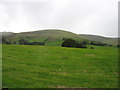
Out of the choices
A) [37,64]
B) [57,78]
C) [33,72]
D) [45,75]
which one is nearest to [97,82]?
[57,78]

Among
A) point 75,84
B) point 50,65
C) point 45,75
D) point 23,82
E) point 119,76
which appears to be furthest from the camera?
point 50,65

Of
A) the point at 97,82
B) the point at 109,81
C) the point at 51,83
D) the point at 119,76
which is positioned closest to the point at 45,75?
the point at 51,83

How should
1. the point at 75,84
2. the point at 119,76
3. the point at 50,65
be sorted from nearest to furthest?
the point at 75,84 < the point at 119,76 < the point at 50,65

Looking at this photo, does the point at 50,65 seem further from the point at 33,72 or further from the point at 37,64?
the point at 33,72

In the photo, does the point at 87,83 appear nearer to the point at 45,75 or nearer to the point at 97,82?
the point at 97,82

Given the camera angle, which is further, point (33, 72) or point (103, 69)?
point (103, 69)

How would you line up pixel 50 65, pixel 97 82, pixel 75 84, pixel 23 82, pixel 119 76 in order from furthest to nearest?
pixel 50 65 < pixel 119 76 < pixel 97 82 < pixel 75 84 < pixel 23 82

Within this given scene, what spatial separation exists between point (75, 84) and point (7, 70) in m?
7.15

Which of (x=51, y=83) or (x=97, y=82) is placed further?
(x=97, y=82)

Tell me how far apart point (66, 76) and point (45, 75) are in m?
2.06

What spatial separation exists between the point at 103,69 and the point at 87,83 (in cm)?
681

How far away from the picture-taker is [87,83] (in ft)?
45.4

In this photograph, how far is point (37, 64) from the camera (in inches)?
782

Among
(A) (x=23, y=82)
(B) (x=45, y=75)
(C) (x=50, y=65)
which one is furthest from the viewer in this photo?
(C) (x=50, y=65)
